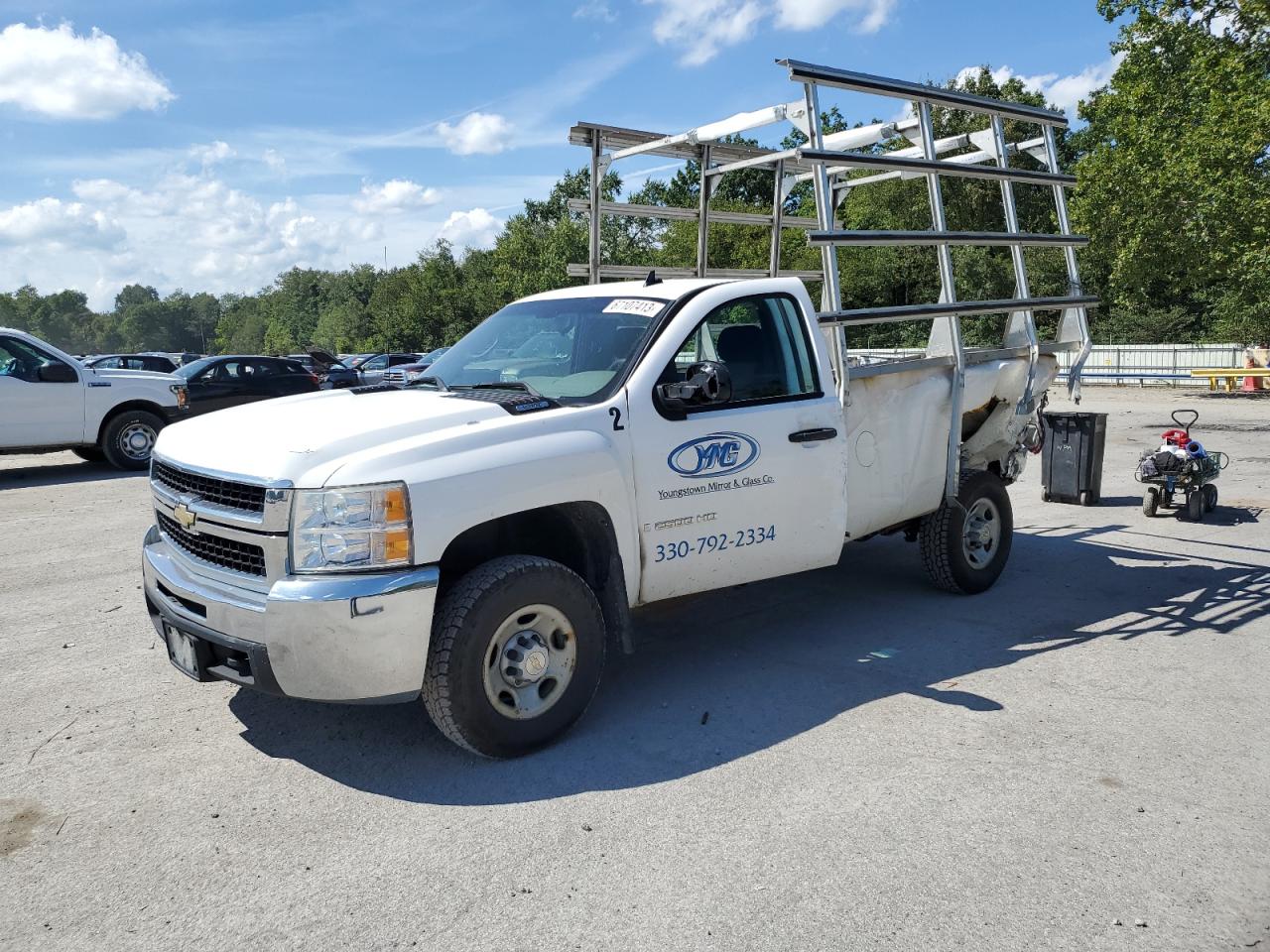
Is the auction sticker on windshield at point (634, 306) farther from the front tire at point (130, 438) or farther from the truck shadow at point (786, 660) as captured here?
the front tire at point (130, 438)

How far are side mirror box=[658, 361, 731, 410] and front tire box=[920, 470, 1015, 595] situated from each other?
2.46 metres

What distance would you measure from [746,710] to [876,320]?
7.67ft

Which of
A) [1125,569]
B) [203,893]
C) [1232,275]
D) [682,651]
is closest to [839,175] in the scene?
[1125,569]

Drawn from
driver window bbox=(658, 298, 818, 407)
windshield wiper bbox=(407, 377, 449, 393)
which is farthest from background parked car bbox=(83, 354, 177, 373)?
driver window bbox=(658, 298, 818, 407)

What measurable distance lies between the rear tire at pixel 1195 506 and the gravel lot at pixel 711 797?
319cm

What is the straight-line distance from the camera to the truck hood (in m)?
3.93

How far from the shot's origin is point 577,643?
4398 millimetres

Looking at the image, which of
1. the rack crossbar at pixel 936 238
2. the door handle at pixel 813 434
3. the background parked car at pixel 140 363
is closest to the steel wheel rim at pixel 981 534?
the rack crossbar at pixel 936 238

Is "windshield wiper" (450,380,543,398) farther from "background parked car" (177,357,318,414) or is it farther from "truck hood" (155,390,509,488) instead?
"background parked car" (177,357,318,414)

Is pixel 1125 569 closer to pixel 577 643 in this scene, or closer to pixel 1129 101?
pixel 577 643

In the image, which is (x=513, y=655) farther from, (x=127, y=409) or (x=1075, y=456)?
(x=127, y=409)

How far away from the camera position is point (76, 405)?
43.9 feet

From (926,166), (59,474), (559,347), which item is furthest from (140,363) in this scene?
(926,166)

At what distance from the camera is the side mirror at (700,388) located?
471cm
